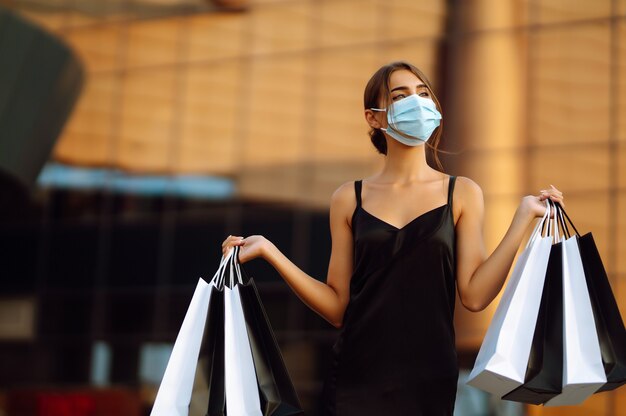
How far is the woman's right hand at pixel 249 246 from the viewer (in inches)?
161

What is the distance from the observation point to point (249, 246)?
413cm

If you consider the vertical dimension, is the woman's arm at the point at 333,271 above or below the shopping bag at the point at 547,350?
above

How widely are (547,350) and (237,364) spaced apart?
3.40 feet

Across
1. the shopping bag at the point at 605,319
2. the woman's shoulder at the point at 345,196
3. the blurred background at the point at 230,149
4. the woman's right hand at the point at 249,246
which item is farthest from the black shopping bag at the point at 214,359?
the blurred background at the point at 230,149

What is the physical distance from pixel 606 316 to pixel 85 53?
23510mm

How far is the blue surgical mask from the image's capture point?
3.98 metres

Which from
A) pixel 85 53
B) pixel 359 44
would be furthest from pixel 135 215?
pixel 359 44

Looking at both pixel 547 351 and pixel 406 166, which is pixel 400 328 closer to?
pixel 547 351

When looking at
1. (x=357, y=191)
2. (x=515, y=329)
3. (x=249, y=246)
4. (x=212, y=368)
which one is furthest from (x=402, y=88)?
(x=212, y=368)

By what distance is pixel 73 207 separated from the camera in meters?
25.8

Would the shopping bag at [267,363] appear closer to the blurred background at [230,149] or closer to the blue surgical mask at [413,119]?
the blue surgical mask at [413,119]

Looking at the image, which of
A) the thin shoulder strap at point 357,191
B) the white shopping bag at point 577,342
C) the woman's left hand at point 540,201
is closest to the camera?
the white shopping bag at point 577,342

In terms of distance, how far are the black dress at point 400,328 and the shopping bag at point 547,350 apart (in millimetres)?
253

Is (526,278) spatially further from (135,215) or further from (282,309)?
(135,215)
